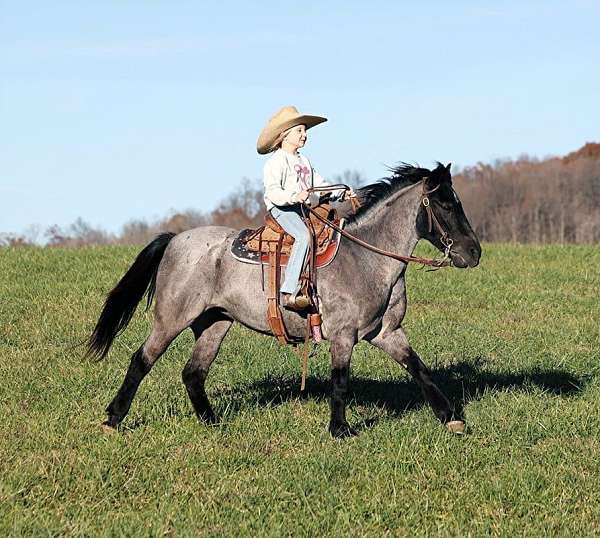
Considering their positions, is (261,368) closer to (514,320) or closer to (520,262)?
(514,320)

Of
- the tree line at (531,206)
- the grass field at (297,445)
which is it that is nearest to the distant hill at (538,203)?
the tree line at (531,206)

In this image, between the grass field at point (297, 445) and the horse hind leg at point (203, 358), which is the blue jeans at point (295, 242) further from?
the grass field at point (297, 445)

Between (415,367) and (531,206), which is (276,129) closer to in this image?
(415,367)

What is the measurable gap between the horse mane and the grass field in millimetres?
1891

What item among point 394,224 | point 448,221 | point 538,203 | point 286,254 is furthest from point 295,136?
point 538,203

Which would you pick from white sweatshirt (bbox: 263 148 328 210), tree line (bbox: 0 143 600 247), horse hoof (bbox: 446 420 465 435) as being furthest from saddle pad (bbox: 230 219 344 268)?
tree line (bbox: 0 143 600 247)

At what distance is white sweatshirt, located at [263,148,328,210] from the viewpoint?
769cm

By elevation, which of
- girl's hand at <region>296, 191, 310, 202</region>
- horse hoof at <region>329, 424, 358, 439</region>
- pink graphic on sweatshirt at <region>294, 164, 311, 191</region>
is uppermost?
pink graphic on sweatshirt at <region>294, 164, 311, 191</region>

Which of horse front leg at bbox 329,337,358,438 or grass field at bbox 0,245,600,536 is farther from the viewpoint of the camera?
horse front leg at bbox 329,337,358,438

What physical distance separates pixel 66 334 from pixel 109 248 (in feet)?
27.8

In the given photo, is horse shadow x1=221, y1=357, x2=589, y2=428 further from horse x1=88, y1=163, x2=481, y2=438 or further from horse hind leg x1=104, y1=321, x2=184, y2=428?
horse hind leg x1=104, y1=321, x2=184, y2=428

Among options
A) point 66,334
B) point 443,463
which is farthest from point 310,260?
point 66,334

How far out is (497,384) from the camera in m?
9.91

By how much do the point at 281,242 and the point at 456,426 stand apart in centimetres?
216
